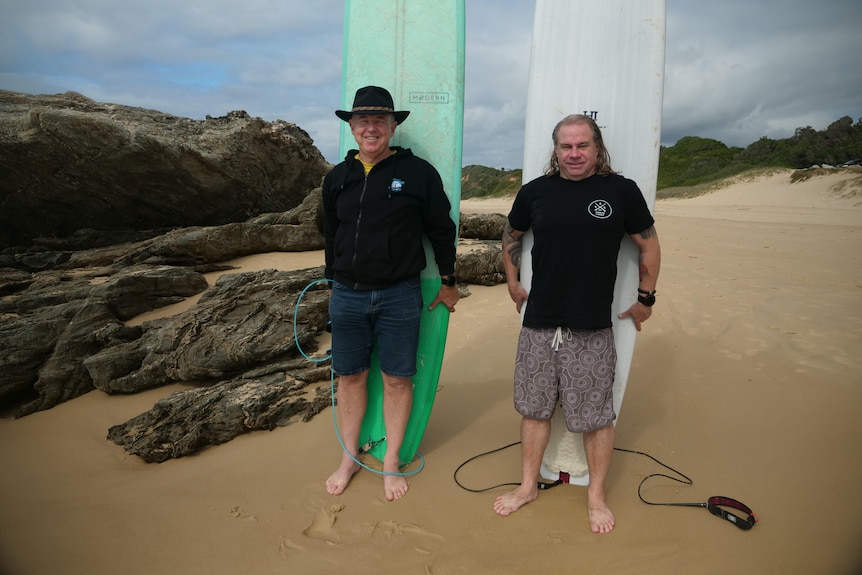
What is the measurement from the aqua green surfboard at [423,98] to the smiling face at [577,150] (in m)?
0.91

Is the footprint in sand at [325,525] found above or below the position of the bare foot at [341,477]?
below

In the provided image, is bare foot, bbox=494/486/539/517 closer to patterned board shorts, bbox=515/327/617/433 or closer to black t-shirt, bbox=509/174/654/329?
patterned board shorts, bbox=515/327/617/433

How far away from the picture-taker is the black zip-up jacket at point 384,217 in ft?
7.98

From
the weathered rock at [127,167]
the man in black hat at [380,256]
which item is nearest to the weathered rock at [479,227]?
the weathered rock at [127,167]

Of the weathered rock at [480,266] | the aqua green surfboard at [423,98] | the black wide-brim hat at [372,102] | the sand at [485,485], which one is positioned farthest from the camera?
the weathered rock at [480,266]

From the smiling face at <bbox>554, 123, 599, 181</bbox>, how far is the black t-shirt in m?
0.05

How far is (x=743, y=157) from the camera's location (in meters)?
29.4

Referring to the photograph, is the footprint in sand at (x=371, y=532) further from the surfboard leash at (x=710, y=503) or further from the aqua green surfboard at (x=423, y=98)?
the aqua green surfboard at (x=423, y=98)

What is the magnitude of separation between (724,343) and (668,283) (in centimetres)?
222

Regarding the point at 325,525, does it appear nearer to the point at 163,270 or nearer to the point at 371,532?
the point at 371,532

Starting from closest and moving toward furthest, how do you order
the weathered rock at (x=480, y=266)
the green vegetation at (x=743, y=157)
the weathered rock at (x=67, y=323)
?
the weathered rock at (x=67, y=323)
the weathered rock at (x=480, y=266)
the green vegetation at (x=743, y=157)

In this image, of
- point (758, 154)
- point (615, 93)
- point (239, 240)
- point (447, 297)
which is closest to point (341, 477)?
point (447, 297)

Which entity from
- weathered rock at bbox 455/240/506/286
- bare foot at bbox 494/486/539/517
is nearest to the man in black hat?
bare foot at bbox 494/486/539/517

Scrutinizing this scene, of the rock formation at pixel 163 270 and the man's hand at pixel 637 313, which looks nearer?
the man's hand at pixel 637 313
